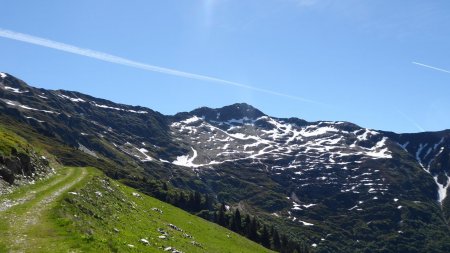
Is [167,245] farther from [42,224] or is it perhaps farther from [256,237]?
[256,237]

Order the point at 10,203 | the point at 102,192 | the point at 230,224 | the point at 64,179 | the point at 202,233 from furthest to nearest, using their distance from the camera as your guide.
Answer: the point at 230,224 → the point at 202,233 → the point at 64,179 → the point at 102,192 → the point at 10,203

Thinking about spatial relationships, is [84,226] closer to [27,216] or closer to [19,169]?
[27,216]

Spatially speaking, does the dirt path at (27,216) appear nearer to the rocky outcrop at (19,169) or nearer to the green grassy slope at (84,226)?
the green grassy slope at (84,226)

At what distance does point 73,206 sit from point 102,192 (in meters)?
14.1

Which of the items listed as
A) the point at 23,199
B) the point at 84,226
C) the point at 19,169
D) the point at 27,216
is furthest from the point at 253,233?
the point at 84,226

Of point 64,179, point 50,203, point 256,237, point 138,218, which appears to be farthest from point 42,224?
point 256,237

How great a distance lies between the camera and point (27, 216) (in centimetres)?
3069

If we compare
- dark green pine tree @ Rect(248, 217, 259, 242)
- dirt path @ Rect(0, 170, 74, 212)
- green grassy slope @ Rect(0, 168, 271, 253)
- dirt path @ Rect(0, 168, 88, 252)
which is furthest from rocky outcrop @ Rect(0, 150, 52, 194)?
dark green pine tree @ Rect(248, 217, 259, 242)

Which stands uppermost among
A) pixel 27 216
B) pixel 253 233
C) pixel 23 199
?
pixel 23 199

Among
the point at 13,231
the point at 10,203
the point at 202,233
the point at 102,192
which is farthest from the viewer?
the point at 202,233

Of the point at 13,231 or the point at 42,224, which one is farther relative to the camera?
the point at 42,224

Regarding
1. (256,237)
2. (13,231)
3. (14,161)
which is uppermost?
(14,161)

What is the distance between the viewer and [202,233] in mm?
59719

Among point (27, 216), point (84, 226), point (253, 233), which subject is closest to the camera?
point (84, 226)
